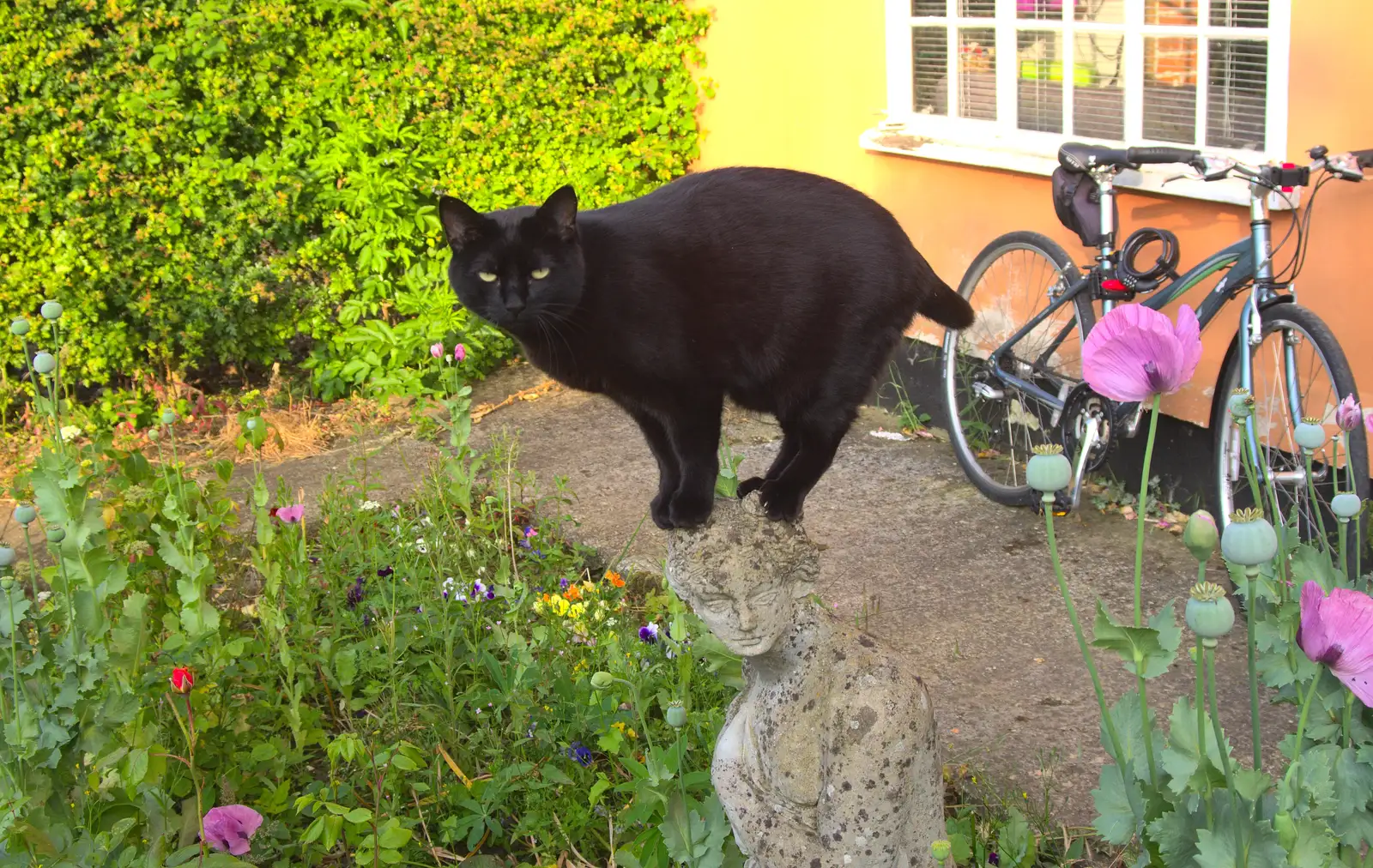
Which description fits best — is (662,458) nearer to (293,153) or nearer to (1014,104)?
(1014,104)

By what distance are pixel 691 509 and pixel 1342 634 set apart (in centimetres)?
109

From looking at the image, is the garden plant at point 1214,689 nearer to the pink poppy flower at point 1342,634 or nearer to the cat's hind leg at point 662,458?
the pink poppy flower at point 1342,634

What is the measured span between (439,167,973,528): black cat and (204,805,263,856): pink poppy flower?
84 centimetres

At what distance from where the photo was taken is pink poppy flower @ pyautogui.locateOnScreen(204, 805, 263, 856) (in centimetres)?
197

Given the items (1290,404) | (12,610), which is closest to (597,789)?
(12,610)

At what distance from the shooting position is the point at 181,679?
2.27 metres

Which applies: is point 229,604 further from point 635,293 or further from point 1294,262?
point 1294,262

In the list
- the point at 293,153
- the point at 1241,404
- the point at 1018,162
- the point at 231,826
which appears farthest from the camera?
the point at 293,153

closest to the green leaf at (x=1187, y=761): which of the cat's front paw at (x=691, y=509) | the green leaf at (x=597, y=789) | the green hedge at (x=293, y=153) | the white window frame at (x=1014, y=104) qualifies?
the cat's front paw at (x=691, y=509)

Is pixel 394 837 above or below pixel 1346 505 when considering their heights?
below

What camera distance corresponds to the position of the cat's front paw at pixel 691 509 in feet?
6.61

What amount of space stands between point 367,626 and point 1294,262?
290 centimetres

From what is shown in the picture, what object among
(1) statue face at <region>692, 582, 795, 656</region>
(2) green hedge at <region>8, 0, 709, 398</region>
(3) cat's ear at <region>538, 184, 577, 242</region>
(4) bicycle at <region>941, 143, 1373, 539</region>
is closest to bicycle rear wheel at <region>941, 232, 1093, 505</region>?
(4) bicycle at <region>941, 143, 1373, 539</region>

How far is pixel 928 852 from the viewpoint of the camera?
1814mm
